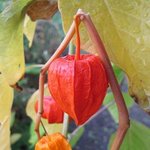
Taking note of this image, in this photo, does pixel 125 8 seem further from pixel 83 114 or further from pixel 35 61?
pixel 35 61

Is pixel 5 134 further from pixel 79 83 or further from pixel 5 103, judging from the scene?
pixel 79 83

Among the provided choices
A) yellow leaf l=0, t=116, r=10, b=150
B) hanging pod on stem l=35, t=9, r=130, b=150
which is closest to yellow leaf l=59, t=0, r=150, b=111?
hanging pod on stem l=35, t=9, r=130, b=150

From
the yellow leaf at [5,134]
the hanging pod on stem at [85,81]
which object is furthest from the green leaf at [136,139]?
the hanging pod on stem at [85,81]

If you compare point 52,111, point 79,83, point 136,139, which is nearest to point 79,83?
point 79,83

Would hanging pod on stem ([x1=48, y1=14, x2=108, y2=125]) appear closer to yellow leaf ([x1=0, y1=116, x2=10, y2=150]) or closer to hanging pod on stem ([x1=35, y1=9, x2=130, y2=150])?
hanging pod on stem ([x1=35, y1=9, x2=130, y2=150])

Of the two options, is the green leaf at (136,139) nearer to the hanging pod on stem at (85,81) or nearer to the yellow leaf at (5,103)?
the yellow leaf at (5,103)

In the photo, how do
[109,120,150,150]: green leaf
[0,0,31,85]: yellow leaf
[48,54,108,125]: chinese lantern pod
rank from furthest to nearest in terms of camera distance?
1. [109,120,150,150]: green leaf
2. [0,0,31,85]: yellow leaf
3. [48,54,108,125]: chinese lantern pod
